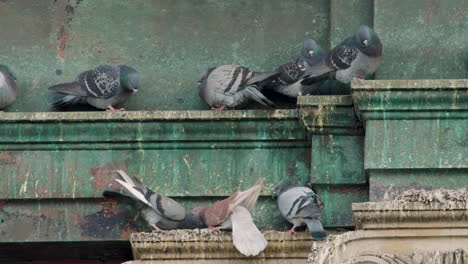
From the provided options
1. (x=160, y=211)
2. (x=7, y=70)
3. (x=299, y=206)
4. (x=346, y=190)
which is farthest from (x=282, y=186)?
(x=7, y=70)

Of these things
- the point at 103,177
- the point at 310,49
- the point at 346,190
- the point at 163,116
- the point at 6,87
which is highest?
the point at 310,49

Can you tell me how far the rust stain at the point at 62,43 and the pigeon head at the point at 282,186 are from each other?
1.91 meters

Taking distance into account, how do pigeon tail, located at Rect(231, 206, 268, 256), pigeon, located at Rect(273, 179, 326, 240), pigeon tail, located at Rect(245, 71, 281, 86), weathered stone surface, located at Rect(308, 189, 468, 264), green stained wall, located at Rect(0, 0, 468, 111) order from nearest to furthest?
weathered stone surface, located at Rect(308, 189, 468, 264) → pigeon tail, located at Rect(231, 206, 268, 256) → pigeon, located at Rect(273, 179, 326, 240) → pigeon tail, located at Rect(245, 71, 281, 86) → green stained wall, located at Rect(0, 0, 468, 111)

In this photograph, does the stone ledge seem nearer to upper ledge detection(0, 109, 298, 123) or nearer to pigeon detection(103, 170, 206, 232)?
upper ledge detection(0, 109, 298, 123)

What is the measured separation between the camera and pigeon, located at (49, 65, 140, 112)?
710 inches

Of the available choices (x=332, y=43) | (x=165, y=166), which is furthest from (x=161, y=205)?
(x=332, y=43)

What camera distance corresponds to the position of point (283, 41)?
60.5ft

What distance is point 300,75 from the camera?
17906mm

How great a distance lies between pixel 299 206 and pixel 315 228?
0.32 meters

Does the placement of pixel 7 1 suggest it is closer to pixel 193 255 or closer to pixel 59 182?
pixel 59 182

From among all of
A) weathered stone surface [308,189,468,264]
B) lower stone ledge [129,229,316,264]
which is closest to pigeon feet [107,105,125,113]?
lower stone ledge [129,229,316,264]

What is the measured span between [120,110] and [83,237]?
35.4 inches

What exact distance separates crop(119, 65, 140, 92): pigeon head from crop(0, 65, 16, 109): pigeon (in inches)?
29.6

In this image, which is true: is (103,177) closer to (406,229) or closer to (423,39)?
(423,39)
